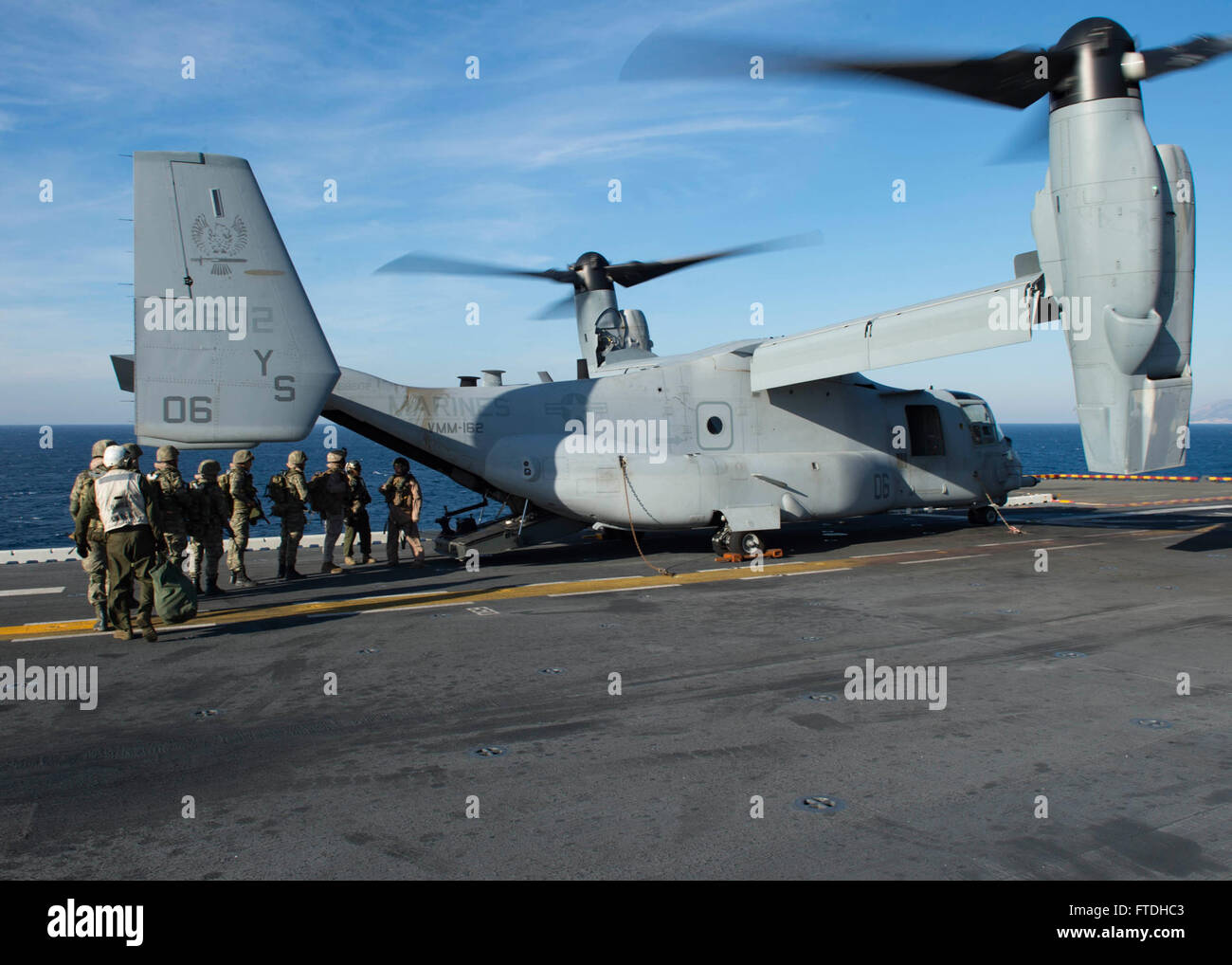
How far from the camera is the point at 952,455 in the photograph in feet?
61.2

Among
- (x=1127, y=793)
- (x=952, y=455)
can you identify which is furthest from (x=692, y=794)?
(x=952, y=455)

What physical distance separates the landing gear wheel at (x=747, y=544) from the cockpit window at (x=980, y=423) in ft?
21.5

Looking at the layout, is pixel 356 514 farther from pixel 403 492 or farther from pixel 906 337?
pixel 906 337

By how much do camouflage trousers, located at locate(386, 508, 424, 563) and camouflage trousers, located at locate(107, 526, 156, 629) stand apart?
6036mm

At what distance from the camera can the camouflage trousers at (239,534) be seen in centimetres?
1394

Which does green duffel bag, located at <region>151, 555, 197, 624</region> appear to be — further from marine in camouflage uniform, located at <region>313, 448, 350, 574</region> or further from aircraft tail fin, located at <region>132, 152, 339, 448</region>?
marine in camouflage uniform, located at <region>313, 448, 350, 574</region>

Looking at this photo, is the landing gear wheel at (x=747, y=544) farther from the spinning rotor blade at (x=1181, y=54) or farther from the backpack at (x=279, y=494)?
the spinning rotor blade at (x=1181, y=54)

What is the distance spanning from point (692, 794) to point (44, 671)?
678cm

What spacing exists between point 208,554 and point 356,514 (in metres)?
3.28

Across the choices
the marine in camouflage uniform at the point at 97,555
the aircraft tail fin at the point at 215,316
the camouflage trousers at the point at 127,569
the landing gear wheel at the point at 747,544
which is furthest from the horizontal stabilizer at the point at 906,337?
the marine in camouflage uniform at the point at 97,555

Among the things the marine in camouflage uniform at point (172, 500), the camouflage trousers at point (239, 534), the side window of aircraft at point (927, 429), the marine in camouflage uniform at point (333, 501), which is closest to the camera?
the marine in camouflage uniform at point (172, 500)

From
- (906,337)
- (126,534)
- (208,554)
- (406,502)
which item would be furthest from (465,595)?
(906,337)

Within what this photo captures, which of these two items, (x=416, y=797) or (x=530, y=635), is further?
(x=530, y=635)

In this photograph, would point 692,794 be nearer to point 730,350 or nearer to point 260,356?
point 260,356
